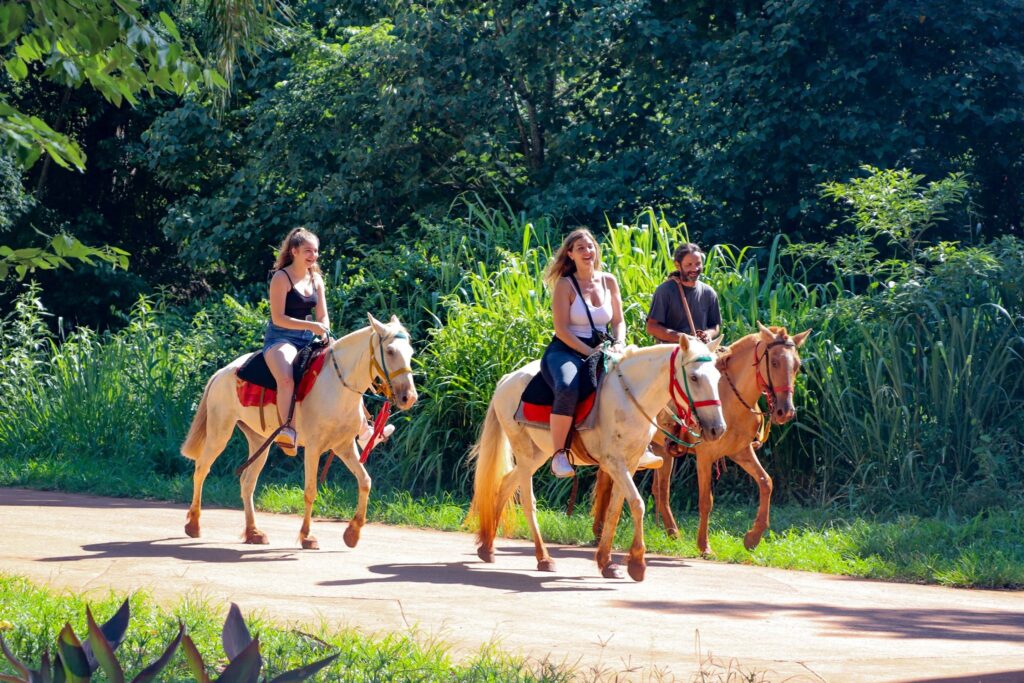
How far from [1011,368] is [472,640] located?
766cm

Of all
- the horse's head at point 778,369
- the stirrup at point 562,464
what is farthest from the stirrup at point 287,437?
the horse's head at point 778,369

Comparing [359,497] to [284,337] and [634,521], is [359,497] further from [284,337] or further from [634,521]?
[634,521]

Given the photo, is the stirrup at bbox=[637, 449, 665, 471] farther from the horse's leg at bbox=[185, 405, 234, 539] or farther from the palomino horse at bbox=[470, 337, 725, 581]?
the horse's leg at bbox=[185, 405, 234, 539]

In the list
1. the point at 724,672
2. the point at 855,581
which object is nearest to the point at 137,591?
the point at 724,672

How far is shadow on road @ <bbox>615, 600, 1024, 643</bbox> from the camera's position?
705cm

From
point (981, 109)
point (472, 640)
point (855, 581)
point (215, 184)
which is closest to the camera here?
point (472, 640)

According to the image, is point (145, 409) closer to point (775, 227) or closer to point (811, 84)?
point (775, 227)

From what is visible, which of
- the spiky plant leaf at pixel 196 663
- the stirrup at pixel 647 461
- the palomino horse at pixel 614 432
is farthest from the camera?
the stirrup at pixel 647 461

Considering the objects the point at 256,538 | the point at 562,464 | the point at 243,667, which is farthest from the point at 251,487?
the point at 243,667

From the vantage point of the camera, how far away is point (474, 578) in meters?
8.77

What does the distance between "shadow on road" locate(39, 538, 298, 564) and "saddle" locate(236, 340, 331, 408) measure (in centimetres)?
123

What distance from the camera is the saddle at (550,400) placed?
8969 mm

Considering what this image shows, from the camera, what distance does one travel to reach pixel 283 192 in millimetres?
21109

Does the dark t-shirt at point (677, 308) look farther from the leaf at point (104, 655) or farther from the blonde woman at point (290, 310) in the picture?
the leaf at point (104, 655)
